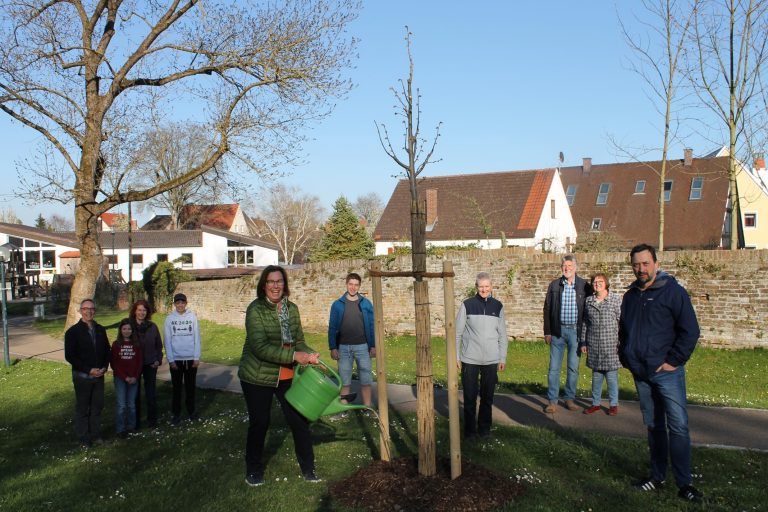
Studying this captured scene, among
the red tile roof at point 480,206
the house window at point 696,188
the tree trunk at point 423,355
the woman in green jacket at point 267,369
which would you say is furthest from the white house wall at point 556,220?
the tree trunk at point 423,355

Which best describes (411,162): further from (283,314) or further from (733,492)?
(733,492)

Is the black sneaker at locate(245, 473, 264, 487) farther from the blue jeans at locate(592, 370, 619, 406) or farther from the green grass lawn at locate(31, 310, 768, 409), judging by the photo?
the green grass lawn at locate(31, 310, 768, 409)

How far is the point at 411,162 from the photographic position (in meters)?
5.66

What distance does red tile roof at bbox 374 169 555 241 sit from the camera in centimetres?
3719

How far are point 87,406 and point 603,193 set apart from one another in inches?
1685

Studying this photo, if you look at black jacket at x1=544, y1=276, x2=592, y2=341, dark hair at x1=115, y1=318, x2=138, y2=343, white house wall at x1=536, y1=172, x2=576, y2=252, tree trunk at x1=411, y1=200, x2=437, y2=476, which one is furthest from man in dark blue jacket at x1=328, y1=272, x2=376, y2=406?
white house wall at x1=536, y1=172, x2=576, y2=252

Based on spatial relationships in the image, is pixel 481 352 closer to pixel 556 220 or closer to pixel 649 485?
pixel 649 485

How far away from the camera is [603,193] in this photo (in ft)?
153

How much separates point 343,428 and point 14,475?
3452 millimetres

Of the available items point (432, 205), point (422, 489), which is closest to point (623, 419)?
point (422, 489)

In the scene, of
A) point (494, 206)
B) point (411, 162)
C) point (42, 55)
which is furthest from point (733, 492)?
point (494, 206)

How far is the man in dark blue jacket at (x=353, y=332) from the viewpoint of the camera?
8883 mm

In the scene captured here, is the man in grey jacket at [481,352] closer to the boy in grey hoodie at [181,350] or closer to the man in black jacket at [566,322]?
the man in black jacket at [566,322]

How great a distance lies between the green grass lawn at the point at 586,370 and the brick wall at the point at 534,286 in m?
0.48
